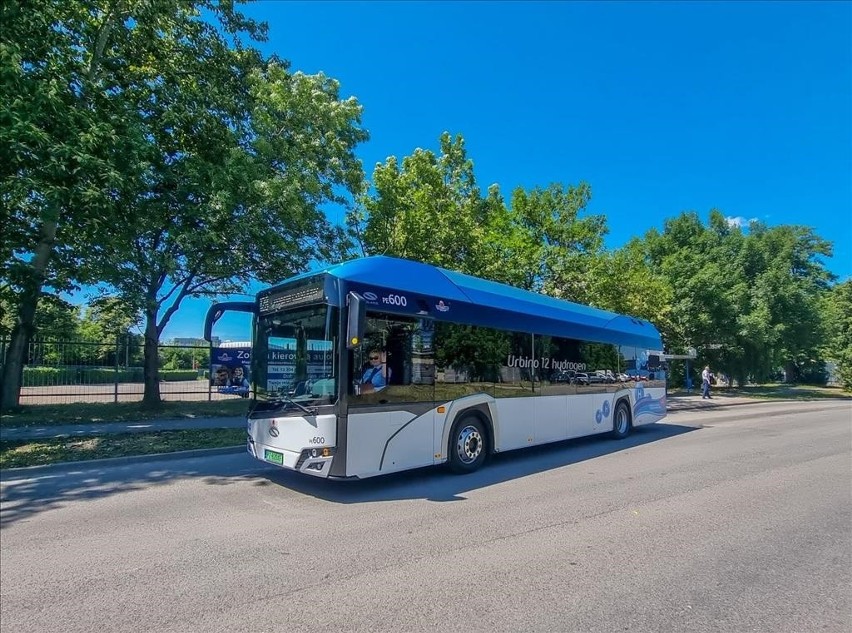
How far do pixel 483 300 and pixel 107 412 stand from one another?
40.0 ft

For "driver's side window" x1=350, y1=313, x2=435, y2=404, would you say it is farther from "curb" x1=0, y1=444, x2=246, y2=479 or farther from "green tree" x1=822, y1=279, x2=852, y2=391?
"green tree" x1=822, y1=279, x2=852, y2=391

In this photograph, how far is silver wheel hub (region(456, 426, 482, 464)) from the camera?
26.4 feet

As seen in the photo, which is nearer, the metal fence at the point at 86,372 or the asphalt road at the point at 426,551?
the asphalt road at the point at 426,551

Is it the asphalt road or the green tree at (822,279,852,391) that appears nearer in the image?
the asphalt road

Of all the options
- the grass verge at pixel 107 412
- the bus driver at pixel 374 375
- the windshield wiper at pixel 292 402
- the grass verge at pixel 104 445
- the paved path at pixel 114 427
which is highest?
the bus driver at pixel 374 375

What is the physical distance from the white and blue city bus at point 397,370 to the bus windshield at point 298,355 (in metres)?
0.02

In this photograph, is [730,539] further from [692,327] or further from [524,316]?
[692,327]

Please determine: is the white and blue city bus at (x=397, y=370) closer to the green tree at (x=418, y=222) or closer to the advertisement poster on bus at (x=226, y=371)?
the green tree at (x=418, y=222)

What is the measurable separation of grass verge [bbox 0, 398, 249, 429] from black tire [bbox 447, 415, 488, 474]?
946cm

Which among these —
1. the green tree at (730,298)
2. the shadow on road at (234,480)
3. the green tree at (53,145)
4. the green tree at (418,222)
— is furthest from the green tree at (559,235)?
the green tree at (53,145)

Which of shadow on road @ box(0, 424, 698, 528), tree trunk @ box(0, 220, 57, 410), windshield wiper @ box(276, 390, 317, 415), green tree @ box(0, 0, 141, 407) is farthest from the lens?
tree trunk @ box(0, 220, 57, 410)

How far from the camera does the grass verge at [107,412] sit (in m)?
12.7

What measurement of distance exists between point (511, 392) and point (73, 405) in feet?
47.6

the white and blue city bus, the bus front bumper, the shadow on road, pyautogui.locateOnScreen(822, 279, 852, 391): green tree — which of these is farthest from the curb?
pyautogui.locateOnScreen(822, 279, 852, 391): green tree
